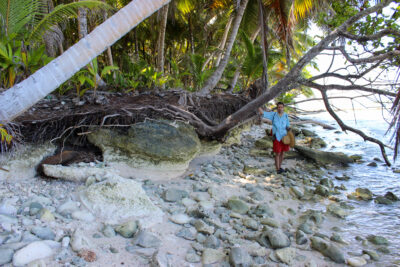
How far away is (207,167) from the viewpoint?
18.3 ft

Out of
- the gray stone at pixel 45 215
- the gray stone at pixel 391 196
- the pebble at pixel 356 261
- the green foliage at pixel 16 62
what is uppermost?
the green foliage at pixel 16 62

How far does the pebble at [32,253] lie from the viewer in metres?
2.13

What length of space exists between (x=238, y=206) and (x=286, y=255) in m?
1.13

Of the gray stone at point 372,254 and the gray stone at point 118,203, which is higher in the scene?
the gray stone at point 118,203

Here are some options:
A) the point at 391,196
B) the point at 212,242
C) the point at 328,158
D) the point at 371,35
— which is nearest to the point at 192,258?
the point at 212,242

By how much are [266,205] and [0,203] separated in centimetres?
347

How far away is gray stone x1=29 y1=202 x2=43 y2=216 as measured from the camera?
2.90m

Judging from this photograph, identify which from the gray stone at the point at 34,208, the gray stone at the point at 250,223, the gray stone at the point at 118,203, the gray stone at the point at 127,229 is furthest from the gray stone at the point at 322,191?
the gray stone at the point at 34,208

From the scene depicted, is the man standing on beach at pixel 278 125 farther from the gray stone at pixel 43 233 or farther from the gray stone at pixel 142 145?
the gray stone at pixel 43 233

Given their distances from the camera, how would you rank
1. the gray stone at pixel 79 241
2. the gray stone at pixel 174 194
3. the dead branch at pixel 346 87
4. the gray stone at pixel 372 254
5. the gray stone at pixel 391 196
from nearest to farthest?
1. the gray stone at pixel 79 241
2. the gray stone at pixel 372 254
3. the gray stone at pixel 174 194
4. the gray stone at pixel 391 196
5. the dead branch at pixel 346 87

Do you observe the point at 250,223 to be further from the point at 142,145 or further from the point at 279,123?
the point at 279,123

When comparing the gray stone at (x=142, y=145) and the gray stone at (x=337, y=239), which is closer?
the gray stone at (x=337, y=239)

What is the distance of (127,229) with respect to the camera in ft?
9.39

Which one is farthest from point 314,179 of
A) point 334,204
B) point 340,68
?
point 340,68
